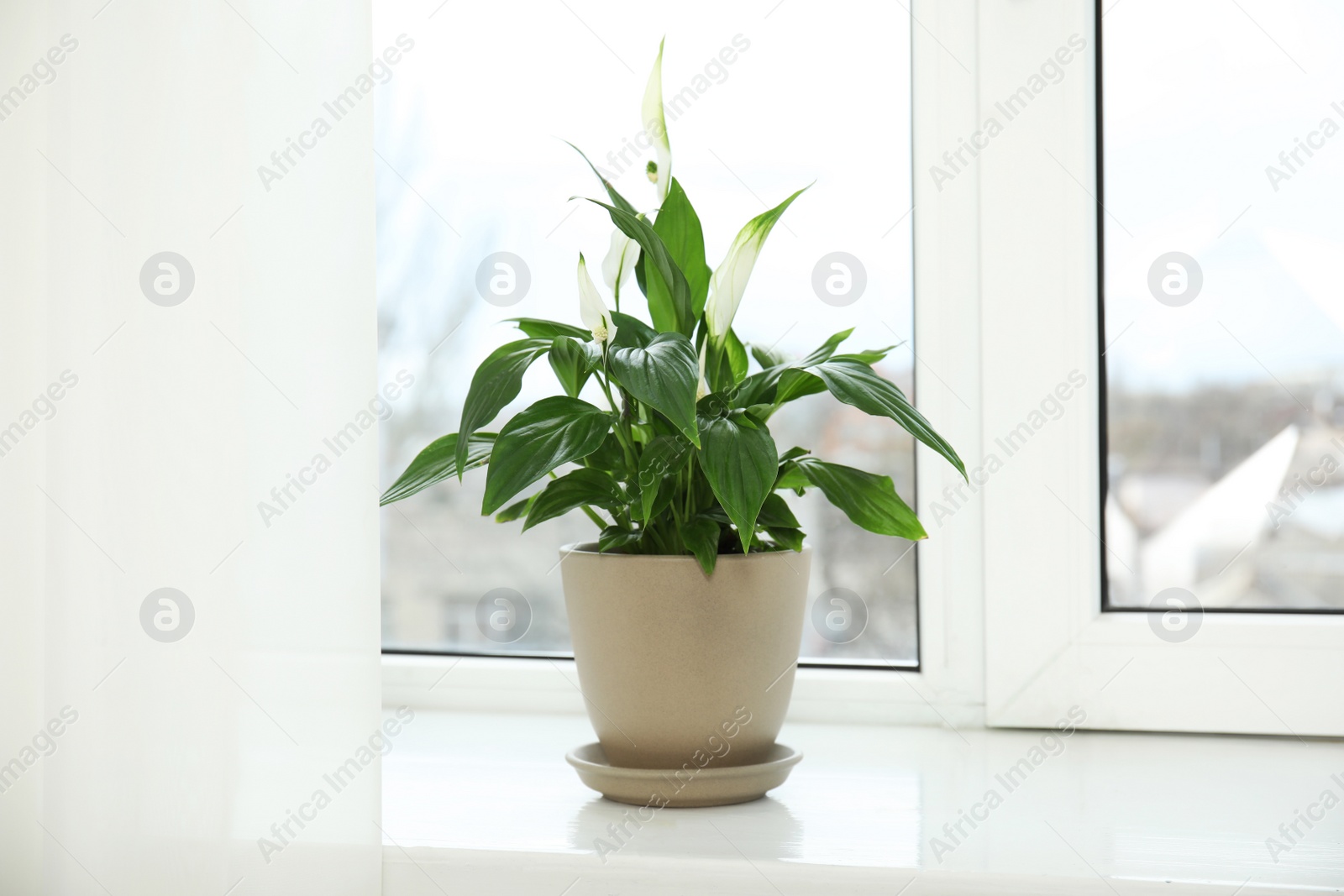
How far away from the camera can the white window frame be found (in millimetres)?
988

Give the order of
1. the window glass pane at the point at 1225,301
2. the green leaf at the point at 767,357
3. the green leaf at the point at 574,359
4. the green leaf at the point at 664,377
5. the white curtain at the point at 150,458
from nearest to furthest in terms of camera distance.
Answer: the white curtain at the point at 150,458 < the green leaf at the point at 664,377 < the green leaf at the point at 574,359 < the green leaf at the point at 767,357 < the window glass pane at the point at 1225,301

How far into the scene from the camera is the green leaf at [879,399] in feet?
2.27

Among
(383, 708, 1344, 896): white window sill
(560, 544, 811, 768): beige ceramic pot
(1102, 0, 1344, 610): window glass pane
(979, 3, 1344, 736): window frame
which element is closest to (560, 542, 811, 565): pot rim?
(560, 544, 811, 768): beige ceramic pot

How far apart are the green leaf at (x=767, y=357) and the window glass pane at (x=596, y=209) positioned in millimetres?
142

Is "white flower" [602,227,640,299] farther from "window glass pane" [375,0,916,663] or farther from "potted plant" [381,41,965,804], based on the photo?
"window glass pane" [375,0,916,663]

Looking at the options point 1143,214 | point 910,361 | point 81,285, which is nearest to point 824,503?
point 910,361

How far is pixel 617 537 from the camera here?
814mm

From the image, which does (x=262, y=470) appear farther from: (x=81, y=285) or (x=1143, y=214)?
(x=1143, y=214)

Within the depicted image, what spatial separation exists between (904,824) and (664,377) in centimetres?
42

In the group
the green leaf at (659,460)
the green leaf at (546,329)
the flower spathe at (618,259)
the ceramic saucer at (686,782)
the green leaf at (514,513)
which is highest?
the flower spathe at (618,259)

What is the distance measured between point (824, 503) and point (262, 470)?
642 mm

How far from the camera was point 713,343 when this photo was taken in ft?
2.61

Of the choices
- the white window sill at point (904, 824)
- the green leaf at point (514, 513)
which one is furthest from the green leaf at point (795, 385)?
the white window sill at point (904, 824)

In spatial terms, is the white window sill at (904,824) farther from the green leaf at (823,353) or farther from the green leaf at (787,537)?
the green leaf at (823,353)
